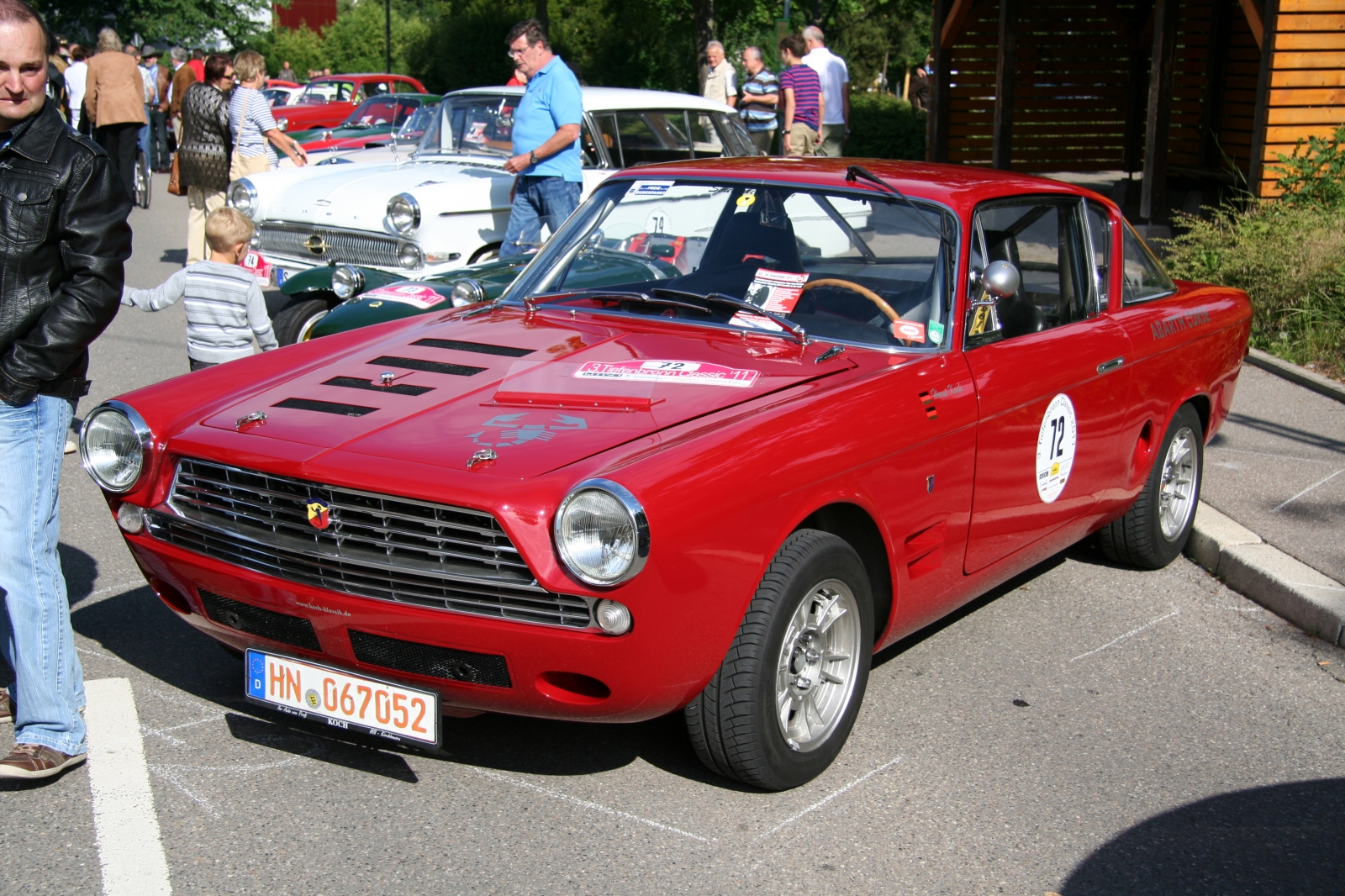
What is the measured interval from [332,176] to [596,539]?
7663 millimetres

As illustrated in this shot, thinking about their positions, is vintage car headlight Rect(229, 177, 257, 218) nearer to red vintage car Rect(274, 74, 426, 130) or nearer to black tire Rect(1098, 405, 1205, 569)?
black tire Rect(1098, 405, 1205, 569)

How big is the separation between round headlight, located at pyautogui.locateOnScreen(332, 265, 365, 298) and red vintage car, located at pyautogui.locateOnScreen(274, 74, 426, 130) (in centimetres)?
1917

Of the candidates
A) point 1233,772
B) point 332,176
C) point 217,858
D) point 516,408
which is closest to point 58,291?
point 516,408

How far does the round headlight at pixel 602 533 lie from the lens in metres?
2.83

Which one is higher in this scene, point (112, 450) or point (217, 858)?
point (112, 450)

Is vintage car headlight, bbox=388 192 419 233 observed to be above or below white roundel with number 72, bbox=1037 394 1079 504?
above

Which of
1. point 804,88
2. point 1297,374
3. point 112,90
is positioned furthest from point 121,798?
point 112,90

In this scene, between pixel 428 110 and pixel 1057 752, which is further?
pixel 428 110

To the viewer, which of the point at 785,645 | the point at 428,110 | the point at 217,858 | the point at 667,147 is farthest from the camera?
the point at 428,110

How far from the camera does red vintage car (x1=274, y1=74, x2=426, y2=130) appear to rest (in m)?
25.3

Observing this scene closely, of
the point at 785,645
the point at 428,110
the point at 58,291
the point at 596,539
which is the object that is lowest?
the point at 785,645

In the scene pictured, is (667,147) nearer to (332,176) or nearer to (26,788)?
(332,176)

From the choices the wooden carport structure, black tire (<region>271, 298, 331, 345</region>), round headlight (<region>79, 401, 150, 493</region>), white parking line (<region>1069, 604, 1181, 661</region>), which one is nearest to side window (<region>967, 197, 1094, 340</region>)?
white parking line (<region>1069, 604, 1181, 661</region>)

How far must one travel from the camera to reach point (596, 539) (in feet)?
9.44
